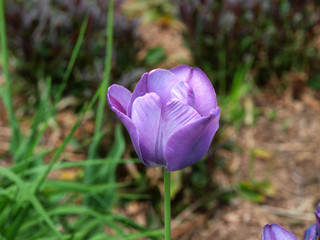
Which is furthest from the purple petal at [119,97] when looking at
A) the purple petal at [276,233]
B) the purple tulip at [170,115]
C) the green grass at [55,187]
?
the green grass at [55,187]

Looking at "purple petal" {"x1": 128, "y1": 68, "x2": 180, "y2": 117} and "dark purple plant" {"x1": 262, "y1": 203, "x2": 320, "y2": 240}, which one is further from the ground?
"purple petal" {"x1": 128, "y1": 68, "x2": 180, "y2": 117}

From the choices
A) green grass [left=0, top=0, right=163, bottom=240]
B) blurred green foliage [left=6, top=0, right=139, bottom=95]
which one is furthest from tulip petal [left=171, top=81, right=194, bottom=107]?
blurred green foliage [left=6, top=0, right=139, bottom=95]

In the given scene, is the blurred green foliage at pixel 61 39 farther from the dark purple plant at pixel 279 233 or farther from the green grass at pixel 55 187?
the dark purple plant at pixel 279 233

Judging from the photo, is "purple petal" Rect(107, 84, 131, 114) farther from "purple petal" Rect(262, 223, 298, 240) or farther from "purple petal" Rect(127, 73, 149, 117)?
"purple petal" Rect(262, 223, 298, 240)

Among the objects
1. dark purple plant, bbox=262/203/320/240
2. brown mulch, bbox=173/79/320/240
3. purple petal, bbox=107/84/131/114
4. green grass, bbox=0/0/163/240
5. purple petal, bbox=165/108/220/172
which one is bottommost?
brown mulch, bbox=173/79/320/240

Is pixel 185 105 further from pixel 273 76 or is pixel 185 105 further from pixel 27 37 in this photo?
pixel 273 76

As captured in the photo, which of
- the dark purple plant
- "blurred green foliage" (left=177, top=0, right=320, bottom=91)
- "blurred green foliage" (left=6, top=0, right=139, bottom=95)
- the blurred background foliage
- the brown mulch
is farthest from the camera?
"blurred green foliage" (left=177, top=0, right=320, bottom=91)

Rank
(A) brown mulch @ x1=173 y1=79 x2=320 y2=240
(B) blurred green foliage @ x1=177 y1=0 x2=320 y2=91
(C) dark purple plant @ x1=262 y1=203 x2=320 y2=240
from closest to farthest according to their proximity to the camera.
Result: 1. (C) dark purple plant @ x1=262 y1=203 x2=320 y2=240
2. (A) brown mulch @ x1=173 y1=79 x2=320 y2=240
3. (B) blurred green foliage @ x1=177 y1=0 x2=320 y2=91

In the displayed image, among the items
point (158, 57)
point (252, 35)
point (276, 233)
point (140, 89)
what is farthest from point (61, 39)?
point (276, 233)
